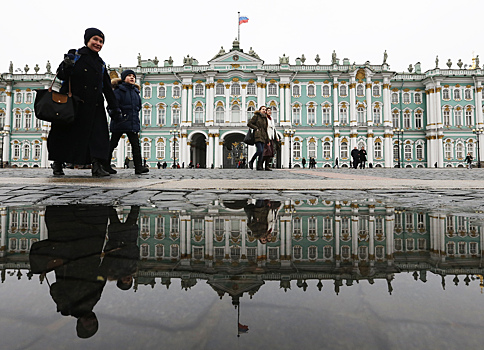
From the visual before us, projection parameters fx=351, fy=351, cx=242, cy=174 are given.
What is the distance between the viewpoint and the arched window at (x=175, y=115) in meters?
36.0

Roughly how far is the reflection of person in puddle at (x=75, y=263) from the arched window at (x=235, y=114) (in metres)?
33.6

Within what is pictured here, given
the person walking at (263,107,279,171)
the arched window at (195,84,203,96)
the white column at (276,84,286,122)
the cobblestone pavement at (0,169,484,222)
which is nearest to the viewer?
the cobblestone pavement at (0,169,484,222)

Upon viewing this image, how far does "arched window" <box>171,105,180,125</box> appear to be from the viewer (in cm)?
3597

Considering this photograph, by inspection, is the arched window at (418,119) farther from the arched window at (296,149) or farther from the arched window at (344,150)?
the arched window at (296,149)

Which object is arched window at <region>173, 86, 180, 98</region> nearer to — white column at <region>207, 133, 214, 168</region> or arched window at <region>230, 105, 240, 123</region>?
white column at <region>207, 133, 214, 168</region>

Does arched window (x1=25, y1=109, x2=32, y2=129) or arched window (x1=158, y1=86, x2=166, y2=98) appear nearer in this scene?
arched window (x1=158, y1=86, x2=166, y2=98)

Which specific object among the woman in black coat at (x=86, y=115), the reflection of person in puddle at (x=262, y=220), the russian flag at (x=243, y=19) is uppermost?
the russian flag at (x=243, y=19)

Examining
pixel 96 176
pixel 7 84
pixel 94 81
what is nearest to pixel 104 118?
pixel 94 81

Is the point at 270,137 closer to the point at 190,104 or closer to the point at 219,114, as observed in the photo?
the point at 219,114

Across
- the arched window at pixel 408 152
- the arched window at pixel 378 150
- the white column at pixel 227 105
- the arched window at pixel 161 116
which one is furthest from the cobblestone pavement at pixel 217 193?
the arched window at pixel 408 152

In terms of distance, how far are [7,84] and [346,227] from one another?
151 feet

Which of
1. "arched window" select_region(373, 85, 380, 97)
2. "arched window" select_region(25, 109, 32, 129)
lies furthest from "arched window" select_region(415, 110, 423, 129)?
"arched window" select_region(25, 109, 32, 129)

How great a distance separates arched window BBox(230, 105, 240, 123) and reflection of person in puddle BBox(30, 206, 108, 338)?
3364 cm

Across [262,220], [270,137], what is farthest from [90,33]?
[270,137]
